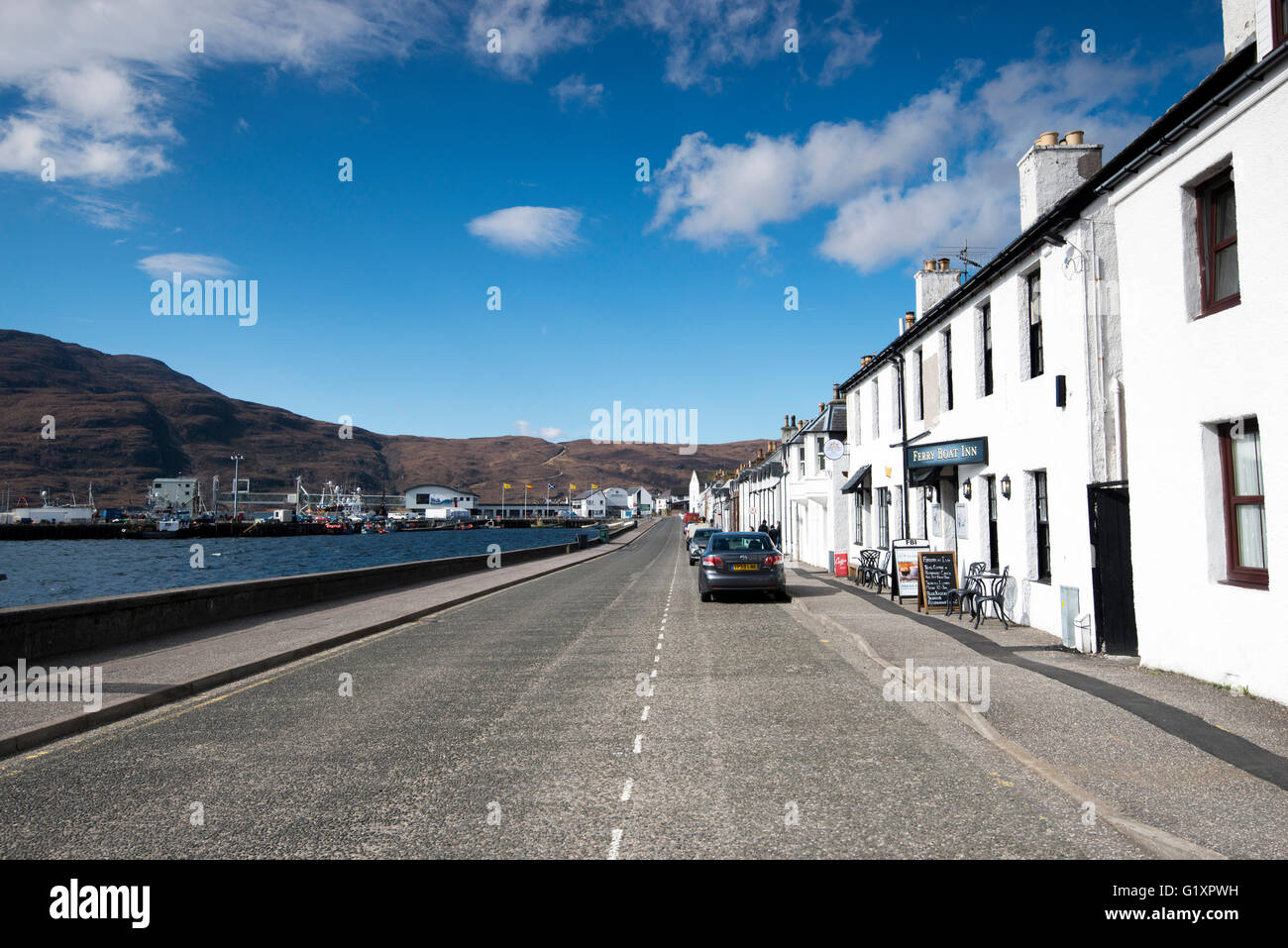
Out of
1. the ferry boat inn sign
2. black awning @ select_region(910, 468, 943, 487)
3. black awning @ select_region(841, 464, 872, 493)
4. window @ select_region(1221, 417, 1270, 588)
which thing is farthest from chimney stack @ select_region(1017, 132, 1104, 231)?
black awning @ select_region(841, 464, 872, 493)

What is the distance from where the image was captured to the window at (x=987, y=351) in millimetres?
15484

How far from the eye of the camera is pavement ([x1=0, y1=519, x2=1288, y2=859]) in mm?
4727

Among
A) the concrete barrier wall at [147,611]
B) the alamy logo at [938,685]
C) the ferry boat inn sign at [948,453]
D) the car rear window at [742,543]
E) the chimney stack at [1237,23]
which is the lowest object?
the alamy logo at [938,685]

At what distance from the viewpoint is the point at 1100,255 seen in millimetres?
11148

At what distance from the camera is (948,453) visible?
1616cm

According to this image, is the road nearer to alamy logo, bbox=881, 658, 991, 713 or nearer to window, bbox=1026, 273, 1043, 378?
alamy logo, bbox=881, 658, 991, 713

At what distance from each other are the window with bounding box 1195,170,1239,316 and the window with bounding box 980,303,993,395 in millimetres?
6669

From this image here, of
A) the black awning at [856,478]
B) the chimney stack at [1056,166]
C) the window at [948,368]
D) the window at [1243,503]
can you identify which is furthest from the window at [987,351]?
the black awning at [856,478]

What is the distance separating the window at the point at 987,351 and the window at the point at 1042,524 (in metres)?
2.74

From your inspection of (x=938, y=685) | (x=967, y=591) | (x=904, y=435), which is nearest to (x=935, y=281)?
(x=904, y=435)
